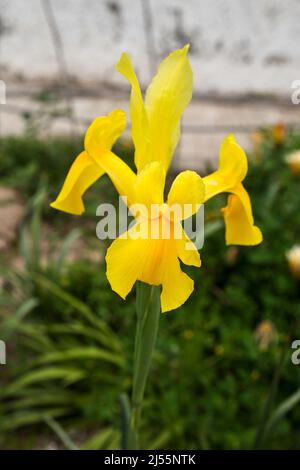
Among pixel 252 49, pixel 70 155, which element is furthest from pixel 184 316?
pixel 252 49

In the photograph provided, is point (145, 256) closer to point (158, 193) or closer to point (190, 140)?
point (158, 193)

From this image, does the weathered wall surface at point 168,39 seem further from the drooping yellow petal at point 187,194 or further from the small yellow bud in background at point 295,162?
the drooping yellow petal at point 187,194

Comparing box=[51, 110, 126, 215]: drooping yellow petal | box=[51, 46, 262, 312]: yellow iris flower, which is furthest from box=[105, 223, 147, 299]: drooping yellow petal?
box=[51, 110, 126, 215]: drooping yellow petal

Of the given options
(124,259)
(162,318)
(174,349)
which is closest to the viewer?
(124,259)

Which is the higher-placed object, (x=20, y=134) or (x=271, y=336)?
(x=20, y=134)

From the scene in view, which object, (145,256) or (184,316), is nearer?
(145,256)

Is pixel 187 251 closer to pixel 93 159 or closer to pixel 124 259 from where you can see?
pixel 124 259

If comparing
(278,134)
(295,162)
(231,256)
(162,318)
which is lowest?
(162,318)

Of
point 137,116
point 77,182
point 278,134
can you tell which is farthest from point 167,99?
point 278,134
